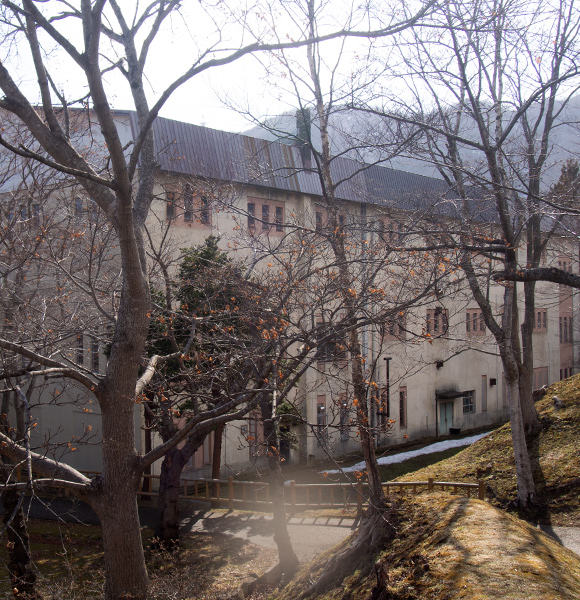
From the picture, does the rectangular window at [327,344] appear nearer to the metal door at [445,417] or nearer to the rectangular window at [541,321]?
the metal door at [445,417]

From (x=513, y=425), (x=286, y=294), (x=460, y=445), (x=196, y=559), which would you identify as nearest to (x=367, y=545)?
(x=286, y=294)

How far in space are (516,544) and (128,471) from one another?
3922 mm

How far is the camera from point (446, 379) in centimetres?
2962

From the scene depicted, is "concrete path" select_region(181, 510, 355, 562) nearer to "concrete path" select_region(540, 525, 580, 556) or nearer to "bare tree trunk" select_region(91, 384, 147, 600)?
"concrete path" select_region(540, 525, 580, 556)

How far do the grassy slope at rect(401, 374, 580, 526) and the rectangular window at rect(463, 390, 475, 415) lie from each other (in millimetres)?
16382

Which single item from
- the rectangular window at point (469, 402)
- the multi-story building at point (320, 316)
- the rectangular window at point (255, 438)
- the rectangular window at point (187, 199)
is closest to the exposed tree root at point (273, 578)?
the rectangular window at point (255, 438)

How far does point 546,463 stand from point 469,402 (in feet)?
68.5

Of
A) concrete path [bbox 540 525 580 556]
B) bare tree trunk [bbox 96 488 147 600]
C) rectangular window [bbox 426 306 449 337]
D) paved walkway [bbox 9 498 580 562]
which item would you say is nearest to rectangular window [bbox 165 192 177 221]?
rectangular window [bbox 426 306 449 337]

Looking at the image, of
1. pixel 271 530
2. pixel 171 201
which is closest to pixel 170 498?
pixel 271 530

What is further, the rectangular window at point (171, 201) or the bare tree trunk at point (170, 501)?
the bare tree trunk at point (170, 501)

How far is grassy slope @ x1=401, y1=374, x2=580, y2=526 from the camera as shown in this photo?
9.96 metres

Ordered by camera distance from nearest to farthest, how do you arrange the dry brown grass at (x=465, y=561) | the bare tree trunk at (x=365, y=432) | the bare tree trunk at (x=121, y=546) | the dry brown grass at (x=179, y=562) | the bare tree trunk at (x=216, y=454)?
1. the dry brown grass at (x=465, y=561)
2. the bare tree trunk at (x=121, y=546)
3. the bare tree trunk at (x=365, y=432)
4. the dry brown grass at (x=179, y=562)
5. the bare tree trunk at (x=216, y=454)

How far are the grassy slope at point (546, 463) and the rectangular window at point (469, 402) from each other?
53.7 ft

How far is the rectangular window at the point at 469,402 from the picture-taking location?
31172 mm
